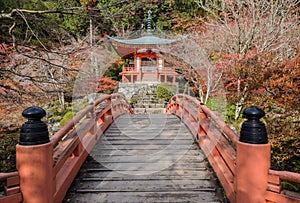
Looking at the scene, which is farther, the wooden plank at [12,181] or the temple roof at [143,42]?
the temple roof at [143,42]

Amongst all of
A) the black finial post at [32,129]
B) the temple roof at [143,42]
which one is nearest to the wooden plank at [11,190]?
the black finial post at [32,129]

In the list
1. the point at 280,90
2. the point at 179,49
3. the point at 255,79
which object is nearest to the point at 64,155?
the point at 280,90

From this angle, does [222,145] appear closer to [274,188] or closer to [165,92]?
[274,188]

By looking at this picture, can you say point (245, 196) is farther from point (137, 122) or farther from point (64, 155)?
point (137, 122)

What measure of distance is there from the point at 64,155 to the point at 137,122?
13.2 feet

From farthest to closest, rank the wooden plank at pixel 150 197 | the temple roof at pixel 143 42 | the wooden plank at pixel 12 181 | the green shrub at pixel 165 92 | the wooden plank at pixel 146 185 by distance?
the temple roof at pixel 143 42, the green shrub at pixel 165 92, the wooden plank at pixel 146 185, the wooden plank at pixel 150 197, the wooden plank at pixel 12 181

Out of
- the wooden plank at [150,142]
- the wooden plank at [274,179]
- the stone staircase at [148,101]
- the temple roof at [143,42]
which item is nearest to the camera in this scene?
the wooden plank at [274,179]

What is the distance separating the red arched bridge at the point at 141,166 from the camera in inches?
86.8

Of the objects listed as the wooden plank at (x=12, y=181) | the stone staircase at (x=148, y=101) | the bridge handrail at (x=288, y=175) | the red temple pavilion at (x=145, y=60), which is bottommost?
the stone staircase at (x=148, y=101)

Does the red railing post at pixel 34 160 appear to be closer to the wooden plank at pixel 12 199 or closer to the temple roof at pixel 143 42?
the wooden plank at pixel 12 199

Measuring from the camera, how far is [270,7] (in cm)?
986

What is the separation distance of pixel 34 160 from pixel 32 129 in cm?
26

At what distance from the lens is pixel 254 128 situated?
7.63 feet

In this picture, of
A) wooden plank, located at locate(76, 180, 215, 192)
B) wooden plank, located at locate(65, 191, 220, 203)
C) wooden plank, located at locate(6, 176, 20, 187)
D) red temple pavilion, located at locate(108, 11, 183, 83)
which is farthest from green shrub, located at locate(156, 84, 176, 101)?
wooden plank, located at locate(6, 176, 20, 187)
